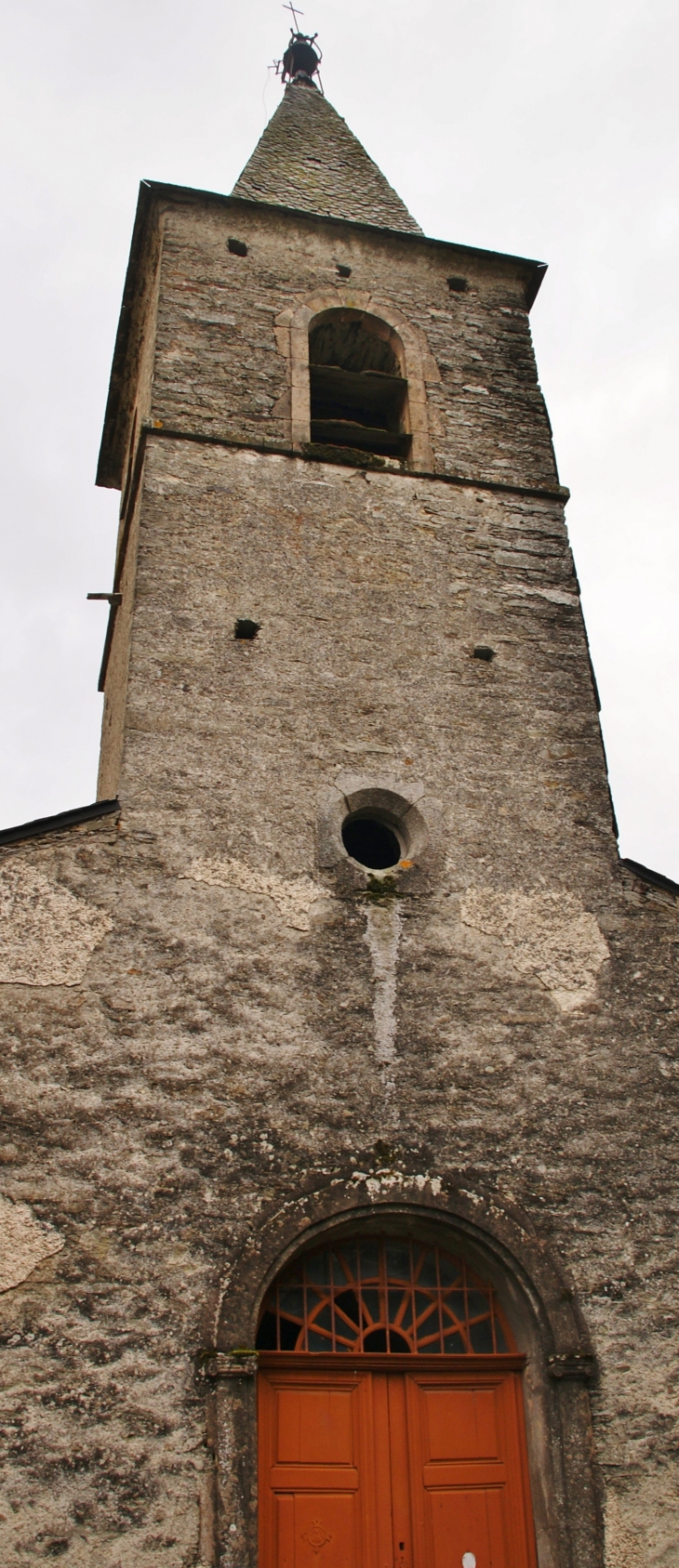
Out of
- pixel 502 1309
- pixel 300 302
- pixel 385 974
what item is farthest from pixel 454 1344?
pixel 300 302

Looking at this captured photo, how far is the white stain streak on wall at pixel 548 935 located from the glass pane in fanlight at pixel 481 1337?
148 cm

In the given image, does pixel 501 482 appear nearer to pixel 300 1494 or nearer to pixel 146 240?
pixel 146 240

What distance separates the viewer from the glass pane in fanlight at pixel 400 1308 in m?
5.35

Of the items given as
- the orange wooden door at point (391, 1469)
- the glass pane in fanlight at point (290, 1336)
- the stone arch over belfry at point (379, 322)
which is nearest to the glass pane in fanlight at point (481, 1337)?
the orange wooden door at point (391, 1469)

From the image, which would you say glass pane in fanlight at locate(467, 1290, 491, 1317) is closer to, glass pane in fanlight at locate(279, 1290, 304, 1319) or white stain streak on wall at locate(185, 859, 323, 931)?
glass pane in fanlight at locate(279, 1290, 304, 1319)

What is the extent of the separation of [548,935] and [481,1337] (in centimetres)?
190

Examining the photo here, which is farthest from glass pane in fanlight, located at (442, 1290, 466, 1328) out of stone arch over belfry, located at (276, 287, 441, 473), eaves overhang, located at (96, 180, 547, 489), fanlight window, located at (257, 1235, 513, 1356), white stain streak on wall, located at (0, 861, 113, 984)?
eaves overhang, located at (96, 180, 547, 489)

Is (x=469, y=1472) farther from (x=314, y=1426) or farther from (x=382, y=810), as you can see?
(x=382, y=810)

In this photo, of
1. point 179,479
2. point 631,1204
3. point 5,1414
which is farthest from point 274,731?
point 5,1414

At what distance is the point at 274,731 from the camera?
654 centimetres

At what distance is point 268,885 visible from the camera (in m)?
5.99

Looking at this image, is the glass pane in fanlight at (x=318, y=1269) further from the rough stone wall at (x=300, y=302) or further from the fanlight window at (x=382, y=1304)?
the rough stone wall at (x=300, y=302)

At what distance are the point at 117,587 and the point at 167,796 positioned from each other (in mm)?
3638

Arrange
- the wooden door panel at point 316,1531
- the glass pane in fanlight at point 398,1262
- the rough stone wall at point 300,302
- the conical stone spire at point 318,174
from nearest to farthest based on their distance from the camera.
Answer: the wooden door panel at point 316,1531 → the glass pane in fanlight at point 398,1262 → the rough stone wall at point 300,302 → the conical stone spire at point 318,174
